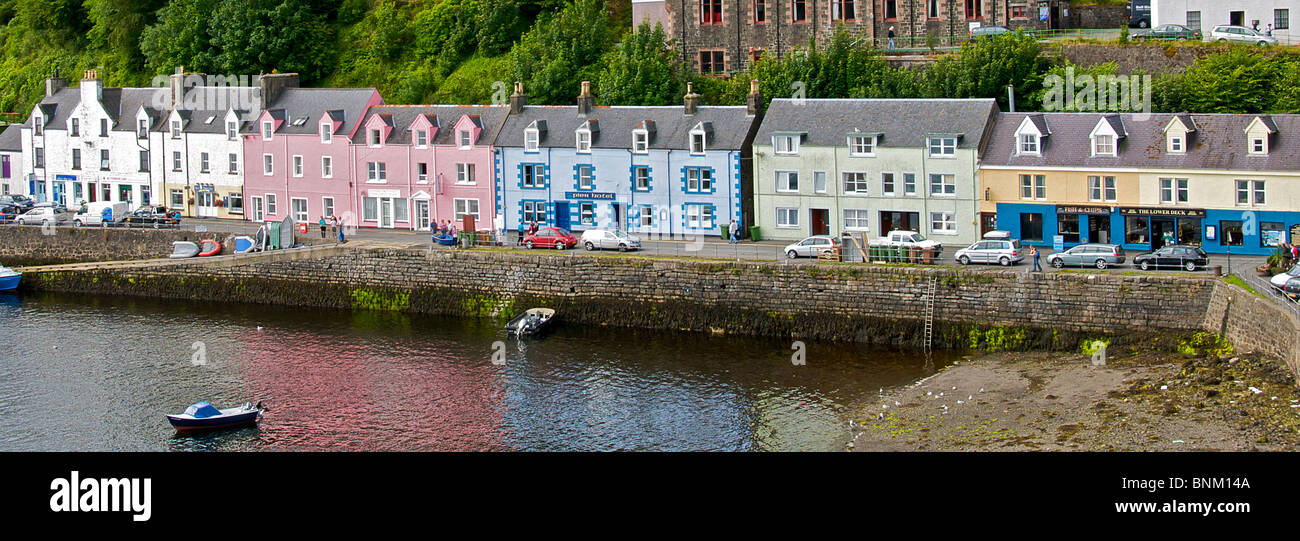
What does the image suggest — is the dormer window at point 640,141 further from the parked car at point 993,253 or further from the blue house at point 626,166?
the parked car at point 993,253

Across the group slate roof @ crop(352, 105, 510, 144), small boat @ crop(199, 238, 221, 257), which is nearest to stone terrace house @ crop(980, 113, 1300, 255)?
slate roof @ crop(352, 105, 510, 144)

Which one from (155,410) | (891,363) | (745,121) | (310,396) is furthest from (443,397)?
(745,121)

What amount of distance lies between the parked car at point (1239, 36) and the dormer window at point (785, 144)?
1902cm

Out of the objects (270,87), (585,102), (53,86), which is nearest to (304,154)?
(270,87)

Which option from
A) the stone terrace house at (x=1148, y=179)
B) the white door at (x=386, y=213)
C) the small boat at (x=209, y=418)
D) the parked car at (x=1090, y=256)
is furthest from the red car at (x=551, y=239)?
the small boat at (x=209, y=418)

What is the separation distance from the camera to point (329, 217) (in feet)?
240

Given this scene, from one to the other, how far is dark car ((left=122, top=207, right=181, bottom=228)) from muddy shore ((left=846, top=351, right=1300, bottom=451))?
1522 inches

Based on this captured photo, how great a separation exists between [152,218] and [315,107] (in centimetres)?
872

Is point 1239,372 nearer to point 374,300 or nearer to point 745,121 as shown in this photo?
point 745,121

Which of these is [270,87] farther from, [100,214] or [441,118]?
[441,118]

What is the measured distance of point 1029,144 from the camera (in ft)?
198

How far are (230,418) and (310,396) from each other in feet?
13.2

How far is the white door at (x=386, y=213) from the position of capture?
237 ft

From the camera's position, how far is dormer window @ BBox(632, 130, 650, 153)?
2616 inches
